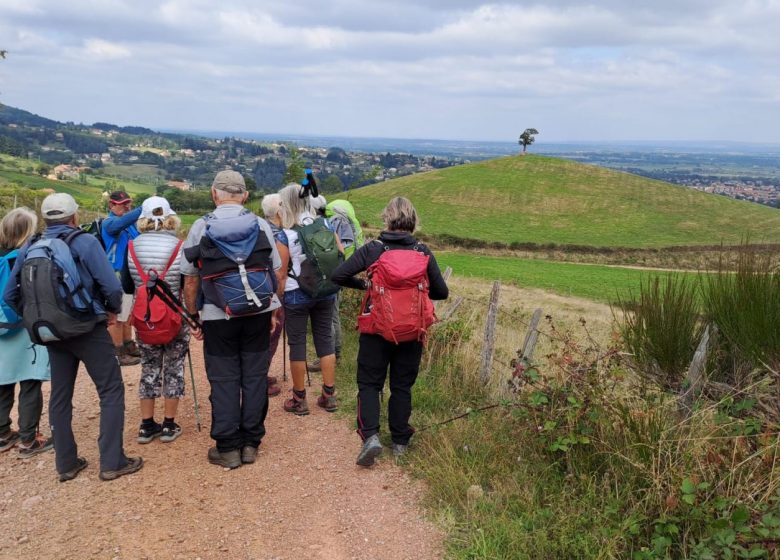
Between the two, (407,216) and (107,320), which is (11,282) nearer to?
(107,320)

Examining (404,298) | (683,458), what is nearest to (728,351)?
(683,458)

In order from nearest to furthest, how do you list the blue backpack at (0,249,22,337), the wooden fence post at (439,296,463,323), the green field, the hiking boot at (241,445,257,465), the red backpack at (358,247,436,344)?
1. the red backpack at (358,247,436,344)
2. the blue backpack at (0,249,22,337)
3. the hiking boot at (241,445,257,465)
4. the wooden fence post at (439,296,463,323)
5. the green field

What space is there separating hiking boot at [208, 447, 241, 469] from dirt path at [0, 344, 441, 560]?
58 millimetres

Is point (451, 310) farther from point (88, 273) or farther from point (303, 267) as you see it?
point (88, 273)

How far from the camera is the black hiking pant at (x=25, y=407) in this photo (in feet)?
15.4

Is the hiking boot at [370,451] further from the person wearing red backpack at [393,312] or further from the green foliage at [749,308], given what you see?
the green foliage at [749,308]

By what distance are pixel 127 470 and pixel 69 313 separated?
4.44ft

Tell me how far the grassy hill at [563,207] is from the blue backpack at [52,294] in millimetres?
39976

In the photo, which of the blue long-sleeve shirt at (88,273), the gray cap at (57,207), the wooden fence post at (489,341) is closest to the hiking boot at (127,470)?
the blue long-sleeve shirt at (88,273)

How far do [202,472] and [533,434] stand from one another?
2.67m

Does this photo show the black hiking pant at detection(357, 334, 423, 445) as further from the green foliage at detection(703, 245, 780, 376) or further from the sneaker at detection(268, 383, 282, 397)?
the green foliage at detection(703, 245, 780, 376)

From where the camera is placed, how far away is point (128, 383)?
6.37 meters

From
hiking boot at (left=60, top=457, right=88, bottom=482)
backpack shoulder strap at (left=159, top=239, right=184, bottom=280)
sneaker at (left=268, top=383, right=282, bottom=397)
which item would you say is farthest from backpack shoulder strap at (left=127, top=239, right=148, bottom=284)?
sneaker at (left=268, top=383, right=282, bottom=397)

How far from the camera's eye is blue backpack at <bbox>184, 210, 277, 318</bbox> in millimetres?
4109
